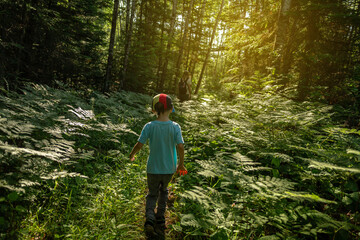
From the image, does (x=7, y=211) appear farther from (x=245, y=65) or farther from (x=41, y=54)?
(x=245, y=65)

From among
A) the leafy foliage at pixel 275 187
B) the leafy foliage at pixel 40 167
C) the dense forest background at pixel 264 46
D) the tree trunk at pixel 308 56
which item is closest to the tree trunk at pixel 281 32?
the dense forest background at pixel 264 46

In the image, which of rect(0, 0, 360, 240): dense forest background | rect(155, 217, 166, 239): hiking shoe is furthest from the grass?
rect(155, 217, 166, 239): hiking shoe

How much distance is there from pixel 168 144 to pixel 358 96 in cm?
715

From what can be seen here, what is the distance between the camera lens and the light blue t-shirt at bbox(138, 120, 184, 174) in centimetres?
297

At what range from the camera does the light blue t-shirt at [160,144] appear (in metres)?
2.97

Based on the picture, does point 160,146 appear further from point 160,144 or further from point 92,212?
point 92,212

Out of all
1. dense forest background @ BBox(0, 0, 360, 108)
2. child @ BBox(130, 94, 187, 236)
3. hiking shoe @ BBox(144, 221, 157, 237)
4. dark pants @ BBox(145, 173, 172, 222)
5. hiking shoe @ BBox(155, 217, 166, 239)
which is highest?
dense forest background @ BBox(0, 0, 360, 108)

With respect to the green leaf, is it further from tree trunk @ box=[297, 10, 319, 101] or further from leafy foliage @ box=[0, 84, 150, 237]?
tree trunk @ box=[297, 10, 319, 101]

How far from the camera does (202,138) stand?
6121 millimetres

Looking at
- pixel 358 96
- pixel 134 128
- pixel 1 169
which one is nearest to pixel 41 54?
pixel 134 128

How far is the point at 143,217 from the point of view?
3145mm

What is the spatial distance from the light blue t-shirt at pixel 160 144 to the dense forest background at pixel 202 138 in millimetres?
538

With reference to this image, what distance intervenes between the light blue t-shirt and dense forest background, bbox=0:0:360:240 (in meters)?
0.54

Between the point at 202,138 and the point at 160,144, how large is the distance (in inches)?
130
